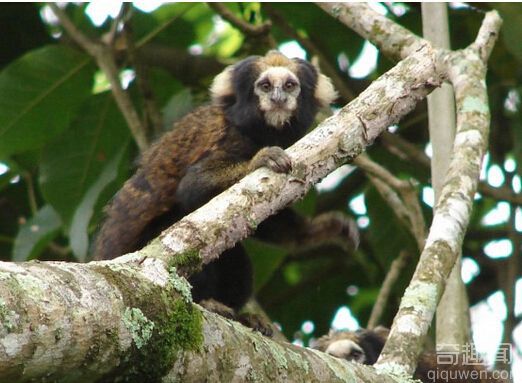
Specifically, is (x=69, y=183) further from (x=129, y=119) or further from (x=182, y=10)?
(x=182, y=10)

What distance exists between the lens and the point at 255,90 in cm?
675

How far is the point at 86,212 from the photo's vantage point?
754 cm

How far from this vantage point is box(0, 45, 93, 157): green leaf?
827cm

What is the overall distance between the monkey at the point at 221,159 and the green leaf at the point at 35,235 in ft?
4.21

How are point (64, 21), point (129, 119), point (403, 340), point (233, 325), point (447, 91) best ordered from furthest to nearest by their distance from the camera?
point (64, 21) < point (129, 119) < point (447, 91) < point (403, 340) < point (233, 325)

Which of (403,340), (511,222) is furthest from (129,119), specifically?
(403,340)

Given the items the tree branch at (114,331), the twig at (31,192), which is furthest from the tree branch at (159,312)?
the twig at (31,192)

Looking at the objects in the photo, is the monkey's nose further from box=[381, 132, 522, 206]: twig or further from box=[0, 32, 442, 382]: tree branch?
box=[0, 32, 442, 382]: tree branch

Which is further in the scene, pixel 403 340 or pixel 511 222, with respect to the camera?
pixel 511 222

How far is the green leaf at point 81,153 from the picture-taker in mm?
8117

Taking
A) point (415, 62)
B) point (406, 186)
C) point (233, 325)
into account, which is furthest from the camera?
point (406, 186)

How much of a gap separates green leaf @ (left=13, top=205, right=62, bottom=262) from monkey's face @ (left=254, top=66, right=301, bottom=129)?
7.50 ft

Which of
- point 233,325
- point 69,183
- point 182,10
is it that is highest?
point 182,10

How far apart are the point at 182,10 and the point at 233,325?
616cm
